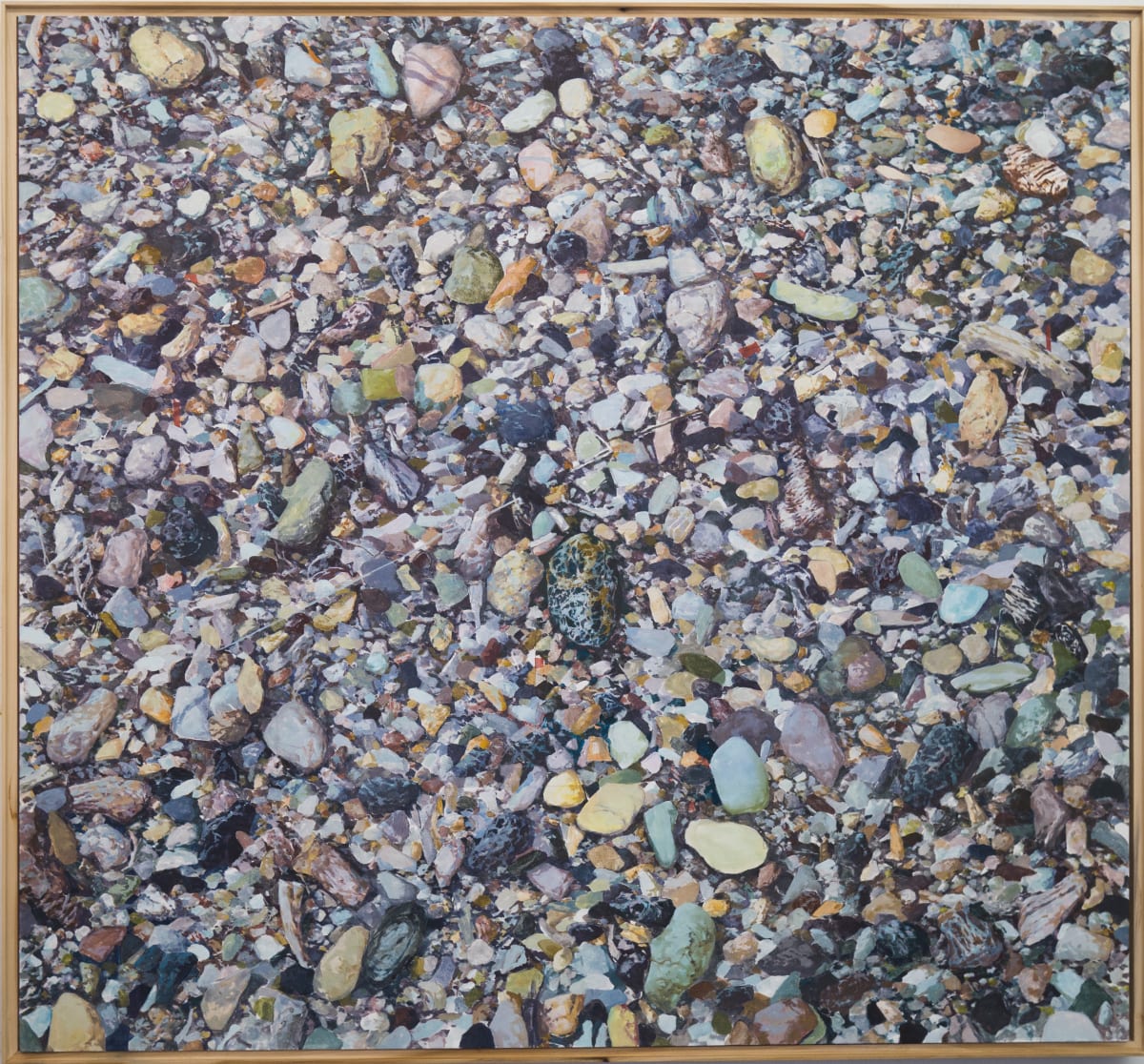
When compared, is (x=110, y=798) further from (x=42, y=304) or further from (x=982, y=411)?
(x=982, y=411)

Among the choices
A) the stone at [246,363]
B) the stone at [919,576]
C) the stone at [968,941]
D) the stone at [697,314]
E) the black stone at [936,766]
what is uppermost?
the stone at [697,314]

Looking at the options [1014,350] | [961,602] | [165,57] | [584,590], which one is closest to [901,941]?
[961,602]

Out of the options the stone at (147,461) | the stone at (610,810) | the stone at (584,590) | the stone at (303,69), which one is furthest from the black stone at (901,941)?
the stone at (303,69)

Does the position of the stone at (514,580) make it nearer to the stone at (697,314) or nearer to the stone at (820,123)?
the stone at (697,314)

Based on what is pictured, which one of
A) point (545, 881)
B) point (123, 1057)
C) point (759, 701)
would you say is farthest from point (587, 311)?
point (123, 1057)

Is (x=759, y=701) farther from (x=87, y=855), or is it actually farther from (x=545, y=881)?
(x=87, y=855)
